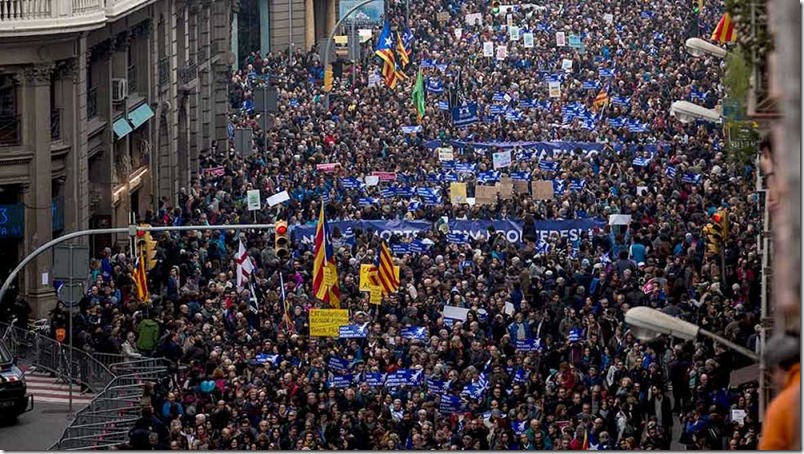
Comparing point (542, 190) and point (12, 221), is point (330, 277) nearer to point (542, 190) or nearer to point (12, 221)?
point (12, 221)

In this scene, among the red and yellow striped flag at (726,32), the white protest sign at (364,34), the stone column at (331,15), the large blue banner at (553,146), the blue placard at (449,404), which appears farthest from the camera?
the stone column at (331,15)

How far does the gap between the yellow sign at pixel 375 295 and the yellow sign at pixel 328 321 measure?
2.79 meters

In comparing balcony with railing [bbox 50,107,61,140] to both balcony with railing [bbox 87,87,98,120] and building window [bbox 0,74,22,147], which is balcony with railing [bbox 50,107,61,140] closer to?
building window [bbox 0,74,22,147]

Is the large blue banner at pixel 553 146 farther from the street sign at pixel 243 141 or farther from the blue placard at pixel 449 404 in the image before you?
the blue placard at pixel 449 404

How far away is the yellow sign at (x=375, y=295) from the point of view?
35844 mm

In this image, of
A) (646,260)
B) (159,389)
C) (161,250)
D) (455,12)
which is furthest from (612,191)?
(455,12)

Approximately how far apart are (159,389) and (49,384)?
609 centimetres

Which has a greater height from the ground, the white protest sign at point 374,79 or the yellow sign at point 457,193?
the white protest sign at point 374,79

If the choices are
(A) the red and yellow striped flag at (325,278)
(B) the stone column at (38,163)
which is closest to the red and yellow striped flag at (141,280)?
(A) the red and yellow striped flag at (325,278)

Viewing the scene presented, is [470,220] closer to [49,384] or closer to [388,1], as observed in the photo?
[49,384]

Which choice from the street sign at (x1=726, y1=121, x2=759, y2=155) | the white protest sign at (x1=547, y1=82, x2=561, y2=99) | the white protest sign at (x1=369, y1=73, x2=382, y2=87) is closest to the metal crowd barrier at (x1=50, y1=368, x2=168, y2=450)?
the street sign at (x1=726, y1=121, x2=759, y2=155)

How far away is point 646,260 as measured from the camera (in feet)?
132

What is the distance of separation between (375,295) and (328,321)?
2932mm

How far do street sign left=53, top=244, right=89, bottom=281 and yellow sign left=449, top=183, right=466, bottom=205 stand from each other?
44.7ft
